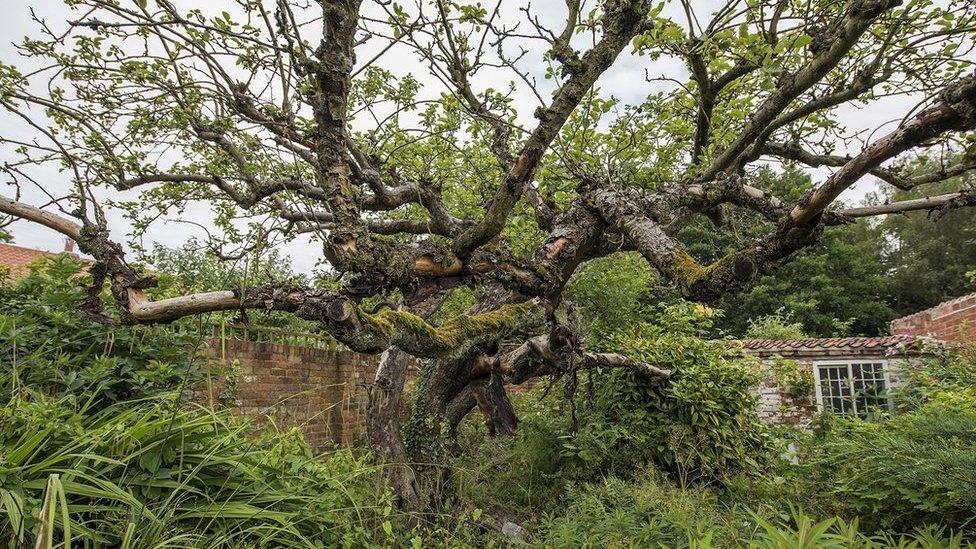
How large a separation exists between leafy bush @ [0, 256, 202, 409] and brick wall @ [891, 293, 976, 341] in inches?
427

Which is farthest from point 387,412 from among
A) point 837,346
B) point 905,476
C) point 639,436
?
point 837,346

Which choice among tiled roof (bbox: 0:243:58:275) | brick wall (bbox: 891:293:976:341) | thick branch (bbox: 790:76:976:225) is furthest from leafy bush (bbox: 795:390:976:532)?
tiled roof (bbox: 0:243:58:275)

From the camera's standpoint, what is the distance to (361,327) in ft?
7.45

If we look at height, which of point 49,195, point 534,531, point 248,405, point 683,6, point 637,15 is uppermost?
point 683,6

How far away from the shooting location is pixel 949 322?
29.7 feet

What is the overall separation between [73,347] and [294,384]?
3.10 metres

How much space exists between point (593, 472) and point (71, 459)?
3.92 m

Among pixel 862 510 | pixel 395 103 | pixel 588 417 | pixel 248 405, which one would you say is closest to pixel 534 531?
pixel 588 417

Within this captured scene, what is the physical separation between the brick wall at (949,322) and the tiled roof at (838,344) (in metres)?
0.46

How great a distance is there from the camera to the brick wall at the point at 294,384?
16.4 feet

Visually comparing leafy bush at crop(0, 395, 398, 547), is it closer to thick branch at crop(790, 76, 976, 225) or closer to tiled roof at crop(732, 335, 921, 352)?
thick branch at crop(790, 76, 976, 225)

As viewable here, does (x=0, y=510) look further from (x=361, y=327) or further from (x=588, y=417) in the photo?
(x=588, y=417)

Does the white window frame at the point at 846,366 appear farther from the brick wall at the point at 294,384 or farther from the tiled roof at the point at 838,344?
the brick wall at the point at 294,384

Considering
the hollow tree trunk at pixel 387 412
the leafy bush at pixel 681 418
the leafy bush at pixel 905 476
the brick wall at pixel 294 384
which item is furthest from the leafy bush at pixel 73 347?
the leafy bush at pixel 905 476
